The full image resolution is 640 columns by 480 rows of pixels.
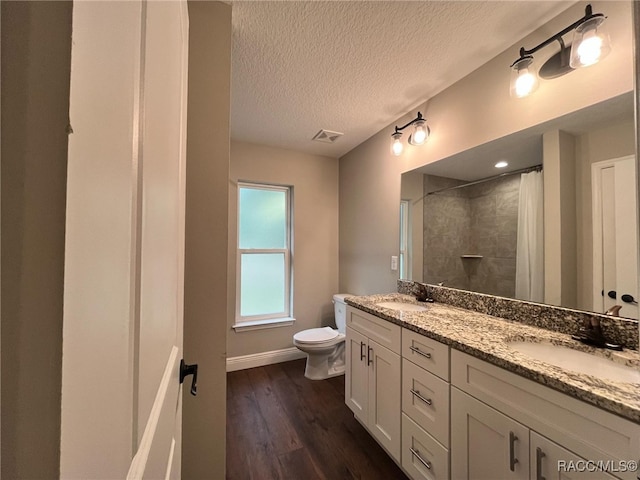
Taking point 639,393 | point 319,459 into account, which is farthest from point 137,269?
Answer: point 319,459

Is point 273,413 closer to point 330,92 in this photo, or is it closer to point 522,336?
point 522,336

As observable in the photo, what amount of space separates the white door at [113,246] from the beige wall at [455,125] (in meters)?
1.66

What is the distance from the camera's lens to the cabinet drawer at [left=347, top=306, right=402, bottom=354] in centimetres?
141

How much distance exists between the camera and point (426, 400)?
1.20 meters

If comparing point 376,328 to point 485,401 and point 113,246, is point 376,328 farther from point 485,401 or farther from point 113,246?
point 113,246

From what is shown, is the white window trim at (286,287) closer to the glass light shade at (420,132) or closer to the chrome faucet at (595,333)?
the glass light shade at (420,132)

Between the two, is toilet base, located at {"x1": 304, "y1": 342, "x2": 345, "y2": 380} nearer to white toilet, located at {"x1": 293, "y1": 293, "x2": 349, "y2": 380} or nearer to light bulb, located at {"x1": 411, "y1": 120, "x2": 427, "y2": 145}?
white toilet, located at {"x1": 293, "y1": 293, "x2": 349, "y2": 380}

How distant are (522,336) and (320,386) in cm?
172

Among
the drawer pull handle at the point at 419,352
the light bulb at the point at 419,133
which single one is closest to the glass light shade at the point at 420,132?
the light bulb at the point at 419,133

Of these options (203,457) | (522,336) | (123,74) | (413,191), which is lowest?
(203,457)

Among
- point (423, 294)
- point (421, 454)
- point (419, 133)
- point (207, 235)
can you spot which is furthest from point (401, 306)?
point (207, 235)

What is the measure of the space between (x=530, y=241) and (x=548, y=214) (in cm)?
16

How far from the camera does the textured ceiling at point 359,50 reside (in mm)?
1227

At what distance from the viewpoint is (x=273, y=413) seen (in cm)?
190
